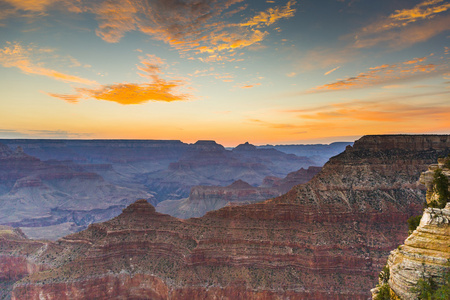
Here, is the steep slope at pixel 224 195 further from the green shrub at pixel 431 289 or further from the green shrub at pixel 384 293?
the green shrub at pixel 431 289

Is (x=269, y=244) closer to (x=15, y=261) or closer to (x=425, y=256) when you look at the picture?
(x=425, y=256)

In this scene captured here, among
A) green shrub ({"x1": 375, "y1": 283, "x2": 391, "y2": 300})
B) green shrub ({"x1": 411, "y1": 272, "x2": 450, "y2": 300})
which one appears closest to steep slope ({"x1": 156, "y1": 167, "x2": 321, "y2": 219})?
green shrub ({"x1": 375, "y1": 283, "x2": 391, "y2": 300})

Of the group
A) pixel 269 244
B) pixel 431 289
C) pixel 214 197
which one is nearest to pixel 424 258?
pixel 431 289

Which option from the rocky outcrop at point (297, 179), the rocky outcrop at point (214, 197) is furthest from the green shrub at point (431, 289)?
the rocky outcrop at point (297, 179)

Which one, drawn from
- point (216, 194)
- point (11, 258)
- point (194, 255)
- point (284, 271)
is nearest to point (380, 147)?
point (284, 271)

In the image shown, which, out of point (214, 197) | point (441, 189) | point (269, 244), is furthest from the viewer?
point (214, 197)

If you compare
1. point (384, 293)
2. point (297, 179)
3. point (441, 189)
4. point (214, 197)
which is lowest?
point (214, 197)

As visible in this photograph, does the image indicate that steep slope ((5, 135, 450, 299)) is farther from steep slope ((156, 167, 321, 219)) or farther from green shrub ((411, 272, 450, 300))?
steep slope ((156, 167, 321, 219))

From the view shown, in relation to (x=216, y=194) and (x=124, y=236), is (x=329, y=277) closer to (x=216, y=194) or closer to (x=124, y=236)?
(x=124, y=236)
